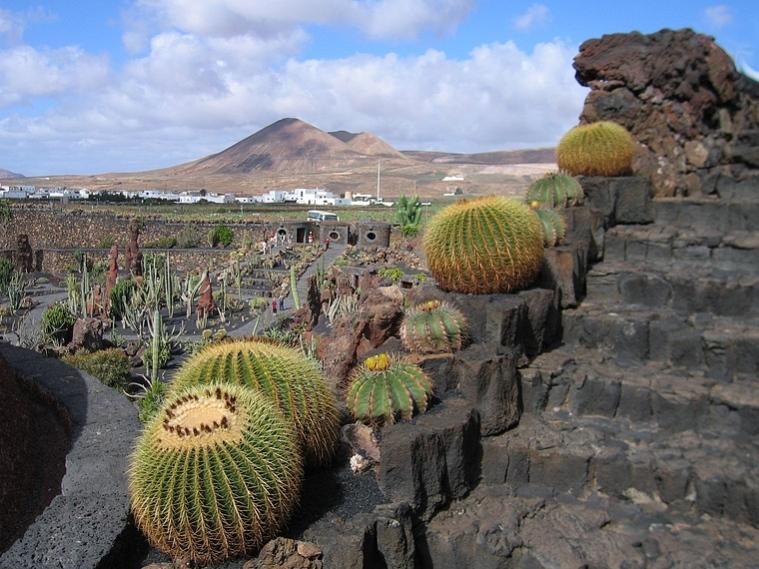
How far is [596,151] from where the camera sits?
8383mm

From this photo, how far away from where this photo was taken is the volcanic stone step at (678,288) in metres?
6.38

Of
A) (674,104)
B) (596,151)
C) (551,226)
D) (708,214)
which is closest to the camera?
(551,226)

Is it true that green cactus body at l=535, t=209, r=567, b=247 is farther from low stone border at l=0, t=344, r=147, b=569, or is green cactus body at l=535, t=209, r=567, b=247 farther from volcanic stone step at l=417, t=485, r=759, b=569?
low stone border at l=0, t=344, r=147, b=569

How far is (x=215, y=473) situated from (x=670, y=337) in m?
4.26

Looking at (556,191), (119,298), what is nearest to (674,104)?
(556,191)

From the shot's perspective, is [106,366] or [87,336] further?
[87,336]

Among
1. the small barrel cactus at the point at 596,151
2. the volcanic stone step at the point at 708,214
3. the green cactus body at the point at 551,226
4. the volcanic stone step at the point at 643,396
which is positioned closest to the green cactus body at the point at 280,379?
the volcanic stone step at the point at 643,396

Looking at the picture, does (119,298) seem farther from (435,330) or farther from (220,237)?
(220,237)

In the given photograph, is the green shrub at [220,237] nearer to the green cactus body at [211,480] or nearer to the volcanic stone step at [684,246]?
the volcanic stone step at [684,246]

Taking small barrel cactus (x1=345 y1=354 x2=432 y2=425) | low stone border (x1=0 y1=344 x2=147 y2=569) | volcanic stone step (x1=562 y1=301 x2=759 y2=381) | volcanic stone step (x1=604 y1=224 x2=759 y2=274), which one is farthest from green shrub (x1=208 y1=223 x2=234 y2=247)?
small barrel cactus (x1=345 y1=354 x2=432 y2=425)

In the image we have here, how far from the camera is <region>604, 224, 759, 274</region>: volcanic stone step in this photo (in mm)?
7289

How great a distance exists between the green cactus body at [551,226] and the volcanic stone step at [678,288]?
2.05 ft

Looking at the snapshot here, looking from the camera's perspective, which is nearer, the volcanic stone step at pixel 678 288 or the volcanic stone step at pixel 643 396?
the volcanic stone step at pixel 643 396

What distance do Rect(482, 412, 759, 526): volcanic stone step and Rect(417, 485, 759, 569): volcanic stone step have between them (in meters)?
0.12
